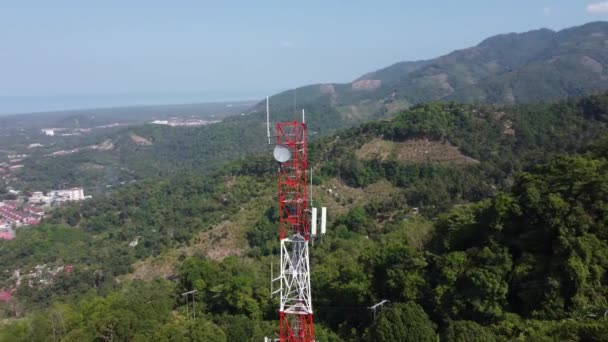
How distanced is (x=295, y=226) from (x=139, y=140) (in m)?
145

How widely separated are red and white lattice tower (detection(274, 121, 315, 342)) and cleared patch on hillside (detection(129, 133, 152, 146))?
5574 inches

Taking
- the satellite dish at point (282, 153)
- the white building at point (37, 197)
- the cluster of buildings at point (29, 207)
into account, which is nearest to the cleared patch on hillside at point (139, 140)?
the cluster of buildings at point (29, 207)

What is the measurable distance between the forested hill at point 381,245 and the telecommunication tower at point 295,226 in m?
3.15

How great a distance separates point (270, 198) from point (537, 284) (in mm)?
33360

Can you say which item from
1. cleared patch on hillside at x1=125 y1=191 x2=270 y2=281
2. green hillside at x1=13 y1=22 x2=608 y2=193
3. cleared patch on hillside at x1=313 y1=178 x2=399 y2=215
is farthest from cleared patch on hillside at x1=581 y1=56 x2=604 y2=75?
cleared patch on hillside at x1=125 y1=191 x2=270 y2=281

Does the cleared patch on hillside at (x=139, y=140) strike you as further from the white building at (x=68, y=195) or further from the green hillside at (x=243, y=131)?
the white building at (x=68, y=195)

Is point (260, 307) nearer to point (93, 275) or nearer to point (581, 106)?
point (93, 275)

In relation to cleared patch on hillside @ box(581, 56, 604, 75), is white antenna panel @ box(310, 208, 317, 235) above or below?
below

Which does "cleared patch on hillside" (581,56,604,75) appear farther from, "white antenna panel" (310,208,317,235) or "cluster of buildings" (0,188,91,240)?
"white antenna panel" (310,208,317,235)

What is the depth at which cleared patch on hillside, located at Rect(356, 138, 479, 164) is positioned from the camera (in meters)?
49.5

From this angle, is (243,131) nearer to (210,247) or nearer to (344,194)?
(344,194)

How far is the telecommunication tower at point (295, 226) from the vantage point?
568 inches

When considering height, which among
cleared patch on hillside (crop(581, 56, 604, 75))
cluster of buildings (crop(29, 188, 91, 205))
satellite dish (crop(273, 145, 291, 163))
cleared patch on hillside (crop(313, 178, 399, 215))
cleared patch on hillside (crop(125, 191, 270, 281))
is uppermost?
cleared patch on hillside (crop(581, 56, 604, 75))

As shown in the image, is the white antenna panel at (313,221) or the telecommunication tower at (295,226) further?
the white antenna panel at (313,221)
